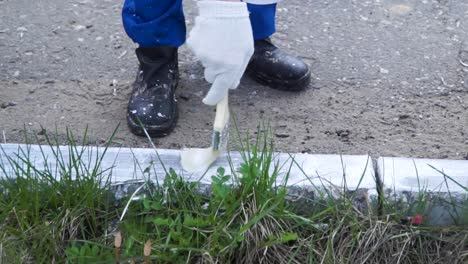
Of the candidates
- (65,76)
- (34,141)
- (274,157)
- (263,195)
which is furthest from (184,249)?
(65,76)

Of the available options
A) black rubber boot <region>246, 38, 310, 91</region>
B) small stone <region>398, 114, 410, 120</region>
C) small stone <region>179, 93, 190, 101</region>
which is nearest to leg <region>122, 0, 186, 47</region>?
small stone <region>179, 93, 190, 101</region>

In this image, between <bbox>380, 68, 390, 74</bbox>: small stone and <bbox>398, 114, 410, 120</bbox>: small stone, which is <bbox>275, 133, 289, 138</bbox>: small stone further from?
<bbox>380, 68, 390, 74</bbox>: small stone

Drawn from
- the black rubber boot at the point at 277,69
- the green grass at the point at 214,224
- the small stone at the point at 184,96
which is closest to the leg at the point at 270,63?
the black rubber boot at the point at 277,69

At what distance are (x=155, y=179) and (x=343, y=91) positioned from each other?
103 centimetres

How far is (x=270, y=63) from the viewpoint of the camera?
3.08 meters

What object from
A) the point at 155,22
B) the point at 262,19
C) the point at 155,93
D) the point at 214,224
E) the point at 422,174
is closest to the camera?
the point at 214,224

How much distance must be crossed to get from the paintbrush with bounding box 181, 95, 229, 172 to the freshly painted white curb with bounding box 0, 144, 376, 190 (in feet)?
0.07

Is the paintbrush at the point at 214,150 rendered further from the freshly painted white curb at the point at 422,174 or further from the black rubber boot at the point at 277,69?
the black rubber boot at the point at 277,69

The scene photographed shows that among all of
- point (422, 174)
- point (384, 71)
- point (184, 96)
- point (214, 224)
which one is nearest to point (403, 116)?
point (384, 71)

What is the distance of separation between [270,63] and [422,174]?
0.88 m

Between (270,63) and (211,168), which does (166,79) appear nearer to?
(270,63)

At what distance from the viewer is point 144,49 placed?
2932 millimetres

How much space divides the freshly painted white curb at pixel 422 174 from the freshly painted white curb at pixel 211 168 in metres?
0.05

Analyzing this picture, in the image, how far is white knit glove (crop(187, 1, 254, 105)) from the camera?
2238mm
